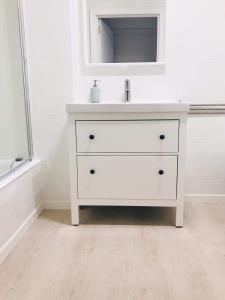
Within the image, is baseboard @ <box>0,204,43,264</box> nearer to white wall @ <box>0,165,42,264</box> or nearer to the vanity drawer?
white wall @ <box>0,165,42,264</box>

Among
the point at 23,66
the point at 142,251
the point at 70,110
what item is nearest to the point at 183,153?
the point at 142,251

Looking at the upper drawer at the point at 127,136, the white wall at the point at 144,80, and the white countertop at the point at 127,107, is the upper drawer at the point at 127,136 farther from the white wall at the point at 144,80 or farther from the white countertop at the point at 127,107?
the white wall at the point at 144,80

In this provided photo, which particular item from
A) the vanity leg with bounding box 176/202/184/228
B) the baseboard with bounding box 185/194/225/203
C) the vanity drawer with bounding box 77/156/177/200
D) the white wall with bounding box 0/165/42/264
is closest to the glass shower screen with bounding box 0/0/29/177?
the white wall with bounding box 0/165/42/264

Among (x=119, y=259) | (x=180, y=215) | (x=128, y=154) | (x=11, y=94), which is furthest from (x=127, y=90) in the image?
(x=119, y=259)

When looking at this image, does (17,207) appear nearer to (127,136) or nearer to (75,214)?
(75,214)

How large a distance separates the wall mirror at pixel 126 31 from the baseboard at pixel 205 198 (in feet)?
3.49

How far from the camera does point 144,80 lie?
1.99 m

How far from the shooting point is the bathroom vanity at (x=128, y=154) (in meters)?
1.58

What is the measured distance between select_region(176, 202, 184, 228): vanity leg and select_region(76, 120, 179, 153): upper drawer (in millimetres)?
362

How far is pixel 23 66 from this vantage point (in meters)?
1.80

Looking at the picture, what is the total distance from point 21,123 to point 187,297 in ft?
4.80

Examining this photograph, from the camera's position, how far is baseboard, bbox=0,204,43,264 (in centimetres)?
138

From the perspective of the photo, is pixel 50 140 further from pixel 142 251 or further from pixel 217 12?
pixel 217 12

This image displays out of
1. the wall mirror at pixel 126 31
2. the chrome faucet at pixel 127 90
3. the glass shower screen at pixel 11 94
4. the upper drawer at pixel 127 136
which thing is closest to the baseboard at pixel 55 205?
the glass shower screen at pixel 11 94
